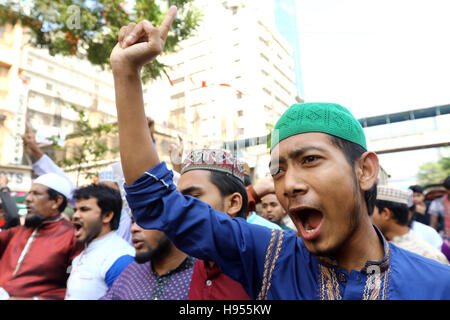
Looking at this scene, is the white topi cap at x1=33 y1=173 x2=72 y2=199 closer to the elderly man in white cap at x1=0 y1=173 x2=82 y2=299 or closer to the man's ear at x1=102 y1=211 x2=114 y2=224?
the elderly man in white cap at x1=0 y1=173 x2=82 y2=299

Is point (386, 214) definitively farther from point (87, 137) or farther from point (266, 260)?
point (87, 137)

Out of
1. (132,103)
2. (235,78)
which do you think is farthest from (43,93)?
(132,103)

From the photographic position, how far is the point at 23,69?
42.1ft

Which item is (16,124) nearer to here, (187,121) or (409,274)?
(187,121)

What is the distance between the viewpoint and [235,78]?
7.21 feet

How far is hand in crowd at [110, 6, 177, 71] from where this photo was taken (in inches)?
42.9

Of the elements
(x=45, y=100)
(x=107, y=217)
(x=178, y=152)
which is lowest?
(x=107, y=217)

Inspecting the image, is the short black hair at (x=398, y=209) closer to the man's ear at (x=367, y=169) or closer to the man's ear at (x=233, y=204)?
the man's ear at (x=233, y=204)

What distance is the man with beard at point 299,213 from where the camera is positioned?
44.1 inches

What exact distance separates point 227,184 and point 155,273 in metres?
0.75

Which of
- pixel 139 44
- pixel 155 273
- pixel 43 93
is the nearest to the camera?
pixel 139 44

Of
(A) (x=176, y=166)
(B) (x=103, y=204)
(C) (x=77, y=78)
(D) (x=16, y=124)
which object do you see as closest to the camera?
(A) (x=176, y=166)

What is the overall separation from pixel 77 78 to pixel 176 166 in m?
6.49
